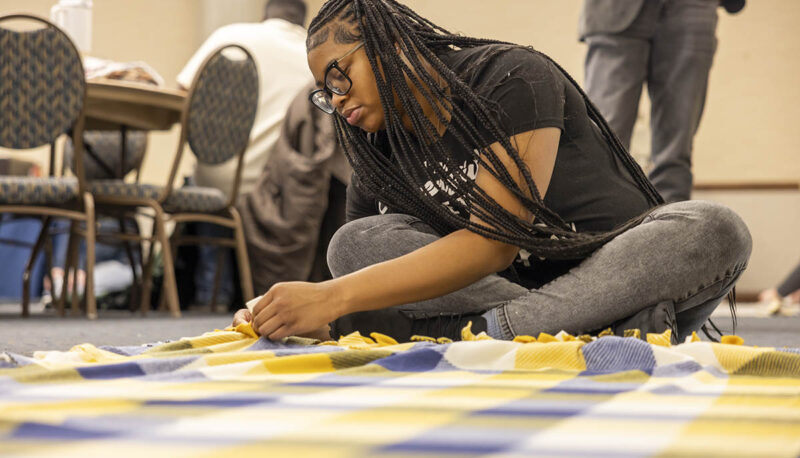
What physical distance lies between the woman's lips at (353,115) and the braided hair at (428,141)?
0.04 metres

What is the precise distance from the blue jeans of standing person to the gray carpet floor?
444 mm

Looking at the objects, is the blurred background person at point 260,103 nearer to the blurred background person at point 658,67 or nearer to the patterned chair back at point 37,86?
the patterned chair back at point 37,86

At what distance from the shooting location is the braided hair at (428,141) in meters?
1.29

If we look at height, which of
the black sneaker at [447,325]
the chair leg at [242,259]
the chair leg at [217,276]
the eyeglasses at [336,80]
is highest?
the eyeglasses at [336,80]

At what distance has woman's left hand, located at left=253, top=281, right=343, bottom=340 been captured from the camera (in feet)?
3.84

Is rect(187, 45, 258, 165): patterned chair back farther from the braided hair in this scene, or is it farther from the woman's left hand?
the woman's left hand

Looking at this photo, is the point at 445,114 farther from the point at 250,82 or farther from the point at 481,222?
the point at 250,82

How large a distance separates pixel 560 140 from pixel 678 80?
4.34ft

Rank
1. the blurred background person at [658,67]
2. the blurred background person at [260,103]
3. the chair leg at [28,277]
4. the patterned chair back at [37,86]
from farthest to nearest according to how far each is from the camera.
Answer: the blurred background person at [260,103]
the chair leg at [28,277]
the patterned chair back at [37,86]
the blurred background person at [658,67]

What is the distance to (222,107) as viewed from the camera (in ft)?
10.7

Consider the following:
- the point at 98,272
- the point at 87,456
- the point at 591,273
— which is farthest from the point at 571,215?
the point at 98,272

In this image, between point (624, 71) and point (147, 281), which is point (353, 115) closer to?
point (624, 71)

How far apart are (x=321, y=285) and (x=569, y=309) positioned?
1.09 ft

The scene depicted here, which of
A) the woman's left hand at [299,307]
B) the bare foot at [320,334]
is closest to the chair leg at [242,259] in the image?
the bare foot at [320,334]
